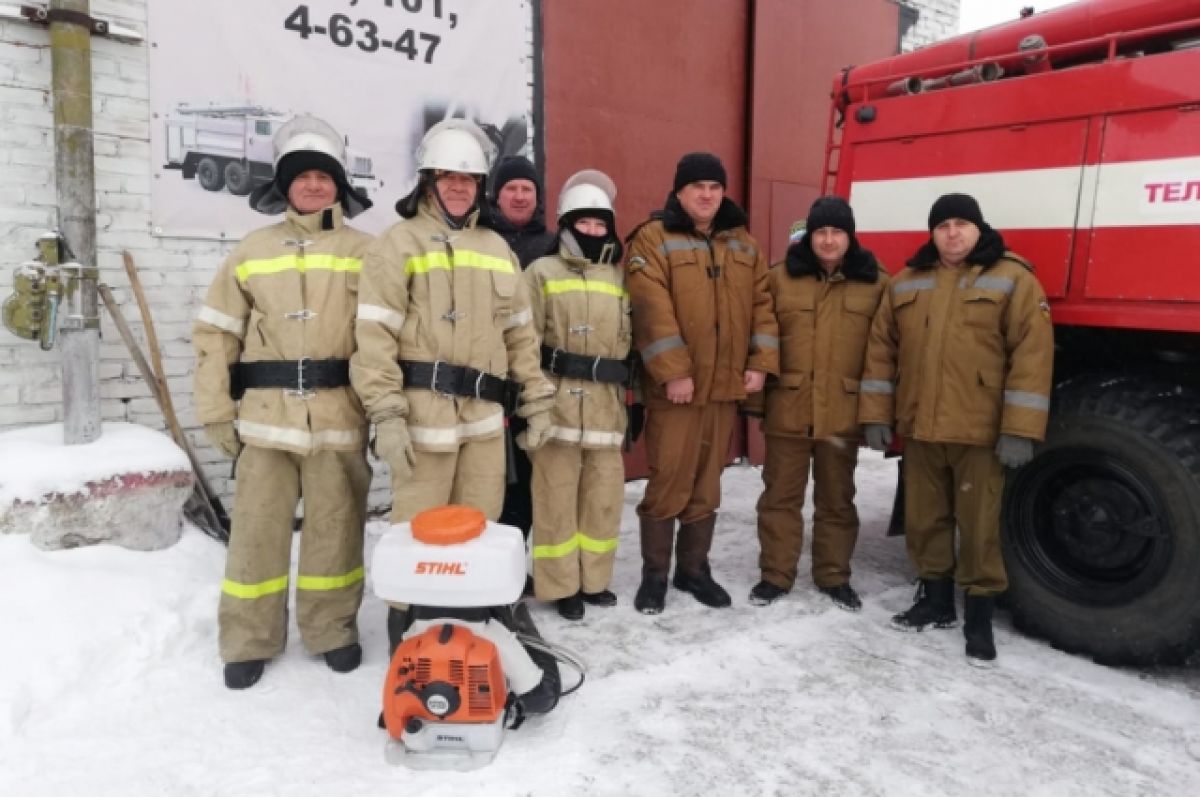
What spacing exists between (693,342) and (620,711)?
161 centimetres

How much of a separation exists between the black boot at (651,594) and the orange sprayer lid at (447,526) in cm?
142

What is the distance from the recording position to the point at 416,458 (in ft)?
9.86

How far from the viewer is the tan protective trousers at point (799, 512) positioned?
3.93 meters

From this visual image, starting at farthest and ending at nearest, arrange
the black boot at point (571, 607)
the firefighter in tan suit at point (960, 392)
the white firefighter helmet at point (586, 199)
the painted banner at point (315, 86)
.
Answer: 1. the painted banner at point (315, 86)
2. the black boot at point (571, 607)
3. the white firefighter helmet at point (586, 199)
4. the firefighter in tan suit at point (960, 392)

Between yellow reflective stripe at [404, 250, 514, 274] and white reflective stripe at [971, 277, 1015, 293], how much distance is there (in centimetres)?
186

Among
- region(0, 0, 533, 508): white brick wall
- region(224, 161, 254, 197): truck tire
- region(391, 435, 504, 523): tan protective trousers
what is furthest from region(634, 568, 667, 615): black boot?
region(224, 161, 254, 197): truck tire

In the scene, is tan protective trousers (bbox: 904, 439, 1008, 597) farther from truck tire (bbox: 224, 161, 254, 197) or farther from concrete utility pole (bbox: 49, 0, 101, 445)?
concrete utility pole (bbox: 49, 0, 101, 445)

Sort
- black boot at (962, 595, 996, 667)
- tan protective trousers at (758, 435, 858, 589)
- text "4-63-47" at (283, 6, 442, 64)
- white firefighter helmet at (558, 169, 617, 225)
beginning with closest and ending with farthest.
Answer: black boot at (962, 595, 996, 667) → white firefighter helmet at (558, 169, 617, 225) → tan protective trousers at (758, 435, 858, 589) → text "4-63-47" at (283, 6, 442, 64)

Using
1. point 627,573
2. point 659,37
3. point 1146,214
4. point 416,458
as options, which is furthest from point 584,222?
point 659,37

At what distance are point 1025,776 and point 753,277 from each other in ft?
7.29

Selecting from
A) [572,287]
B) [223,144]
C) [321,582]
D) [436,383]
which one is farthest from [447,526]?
[223,144]

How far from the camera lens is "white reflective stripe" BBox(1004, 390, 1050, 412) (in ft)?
10.3

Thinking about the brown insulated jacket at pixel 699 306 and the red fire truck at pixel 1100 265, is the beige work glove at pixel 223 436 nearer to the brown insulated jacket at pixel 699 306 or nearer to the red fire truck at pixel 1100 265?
the brown insulated jacket at pixel 699 306

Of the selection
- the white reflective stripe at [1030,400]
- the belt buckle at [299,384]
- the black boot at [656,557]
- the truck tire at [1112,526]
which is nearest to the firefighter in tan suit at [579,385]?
the black boot at [656,557]
